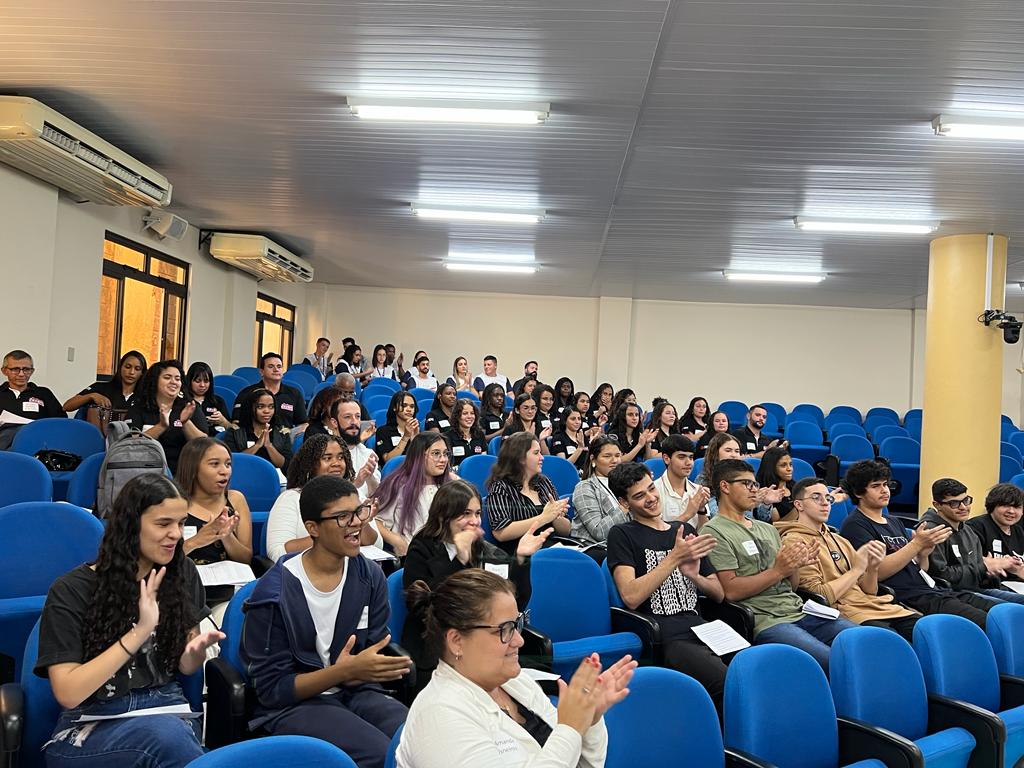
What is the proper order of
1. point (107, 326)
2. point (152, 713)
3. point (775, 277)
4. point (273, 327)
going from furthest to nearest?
point (273, 327) < point (775, 277) < point (107, 326) < point (152, 713)

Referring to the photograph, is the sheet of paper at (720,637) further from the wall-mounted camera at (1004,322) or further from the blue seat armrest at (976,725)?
the wall-mounted camera at (1004,322)

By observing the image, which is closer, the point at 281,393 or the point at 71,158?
the point at 71,158

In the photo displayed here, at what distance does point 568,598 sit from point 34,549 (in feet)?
6.65

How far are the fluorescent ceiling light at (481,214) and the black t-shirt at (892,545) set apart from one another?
4.61 meters

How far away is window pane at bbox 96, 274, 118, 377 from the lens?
8.42 meters

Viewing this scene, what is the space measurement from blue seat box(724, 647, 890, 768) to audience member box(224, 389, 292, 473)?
3956 millimetres

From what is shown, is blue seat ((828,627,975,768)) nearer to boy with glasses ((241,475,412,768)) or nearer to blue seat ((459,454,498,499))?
boy with glasses ((241,475,412,768))

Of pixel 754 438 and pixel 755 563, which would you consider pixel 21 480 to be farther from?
pixel 754 438

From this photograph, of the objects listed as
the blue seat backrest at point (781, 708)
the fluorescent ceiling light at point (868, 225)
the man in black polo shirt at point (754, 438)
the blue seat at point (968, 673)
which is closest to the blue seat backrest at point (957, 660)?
the blue seat at point (968, 673)

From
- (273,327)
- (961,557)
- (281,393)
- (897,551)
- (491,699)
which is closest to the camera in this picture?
(491,699)

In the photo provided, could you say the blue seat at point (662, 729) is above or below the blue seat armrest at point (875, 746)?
above

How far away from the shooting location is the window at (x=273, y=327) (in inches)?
495

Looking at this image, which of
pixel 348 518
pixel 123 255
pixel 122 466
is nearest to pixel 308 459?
pixel 122 466

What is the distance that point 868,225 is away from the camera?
8.06 metres
